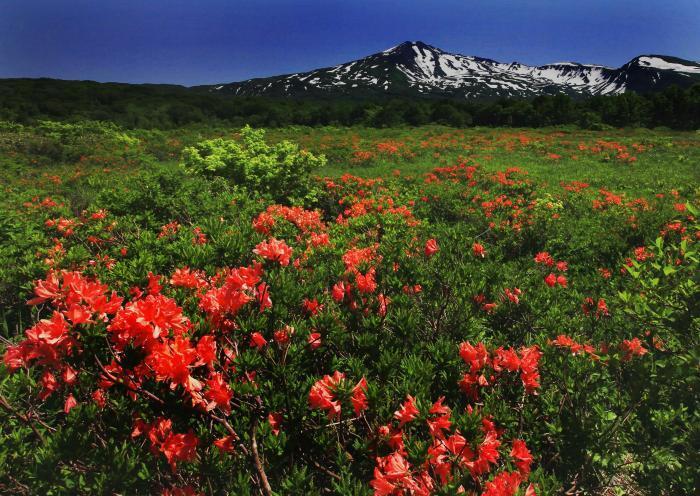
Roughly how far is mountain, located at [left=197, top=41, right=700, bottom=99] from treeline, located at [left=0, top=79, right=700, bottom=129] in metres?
61.1

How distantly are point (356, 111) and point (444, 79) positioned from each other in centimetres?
13079

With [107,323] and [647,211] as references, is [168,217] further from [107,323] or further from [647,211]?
[647,211]

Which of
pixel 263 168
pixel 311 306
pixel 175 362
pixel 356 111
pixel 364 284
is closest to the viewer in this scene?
pixel 175 362

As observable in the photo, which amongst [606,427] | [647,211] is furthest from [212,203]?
[647,211]

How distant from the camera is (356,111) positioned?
155ft

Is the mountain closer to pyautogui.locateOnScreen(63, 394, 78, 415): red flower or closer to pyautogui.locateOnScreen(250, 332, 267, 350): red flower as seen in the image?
pyautogui.locateOnScreen(250, 332, 267, 350): red flower

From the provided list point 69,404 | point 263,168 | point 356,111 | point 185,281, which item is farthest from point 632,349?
point 356,111

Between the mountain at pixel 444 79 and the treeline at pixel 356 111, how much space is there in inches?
2404

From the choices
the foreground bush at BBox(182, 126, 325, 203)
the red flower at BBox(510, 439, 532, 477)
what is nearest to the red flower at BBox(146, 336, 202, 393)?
the red flower at BBox(510, 439, 532, 477)

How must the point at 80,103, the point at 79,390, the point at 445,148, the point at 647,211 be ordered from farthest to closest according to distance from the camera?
the point at 80,103
the point at 445,148
the point at 647,211
the point at 79,390

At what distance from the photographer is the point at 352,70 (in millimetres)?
148500

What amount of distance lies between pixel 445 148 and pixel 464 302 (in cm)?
2153

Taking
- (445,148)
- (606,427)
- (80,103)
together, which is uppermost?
(80,103)

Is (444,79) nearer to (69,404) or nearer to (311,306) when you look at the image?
(311,306)
